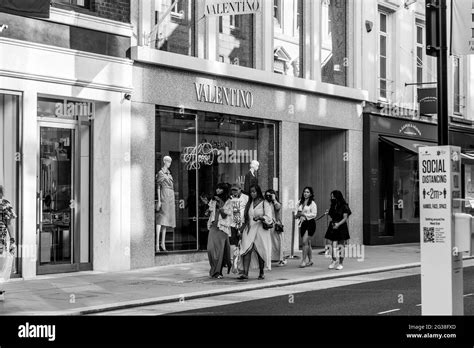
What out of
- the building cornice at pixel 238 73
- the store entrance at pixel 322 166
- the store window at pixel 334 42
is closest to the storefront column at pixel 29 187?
the building cornice at pixel 238 73

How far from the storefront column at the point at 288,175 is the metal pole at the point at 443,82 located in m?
12.8

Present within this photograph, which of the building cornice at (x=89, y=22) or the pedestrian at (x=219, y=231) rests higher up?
the building cornice at (x=89, y=22)

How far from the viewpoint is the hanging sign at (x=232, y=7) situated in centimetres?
1599

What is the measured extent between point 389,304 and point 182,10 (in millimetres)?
9654

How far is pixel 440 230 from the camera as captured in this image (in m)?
7.96

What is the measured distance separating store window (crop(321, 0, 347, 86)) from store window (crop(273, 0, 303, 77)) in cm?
116

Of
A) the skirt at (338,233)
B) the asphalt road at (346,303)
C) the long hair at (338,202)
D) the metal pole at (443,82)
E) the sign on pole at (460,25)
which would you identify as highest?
the sign on pole at (460,25)

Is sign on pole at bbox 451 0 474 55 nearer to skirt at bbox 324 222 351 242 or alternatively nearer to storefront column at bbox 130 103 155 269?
skirt at bbox 324 222 351 242

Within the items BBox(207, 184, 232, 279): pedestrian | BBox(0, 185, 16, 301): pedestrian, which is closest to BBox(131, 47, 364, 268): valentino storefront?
BBox(207, 184, 232, 279): pedestrian

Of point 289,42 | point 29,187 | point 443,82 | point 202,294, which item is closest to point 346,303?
point 202,294

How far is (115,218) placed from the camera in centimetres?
1639

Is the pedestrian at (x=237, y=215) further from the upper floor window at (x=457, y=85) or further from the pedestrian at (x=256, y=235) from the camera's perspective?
the upper floor window at (x=457, y=85)
